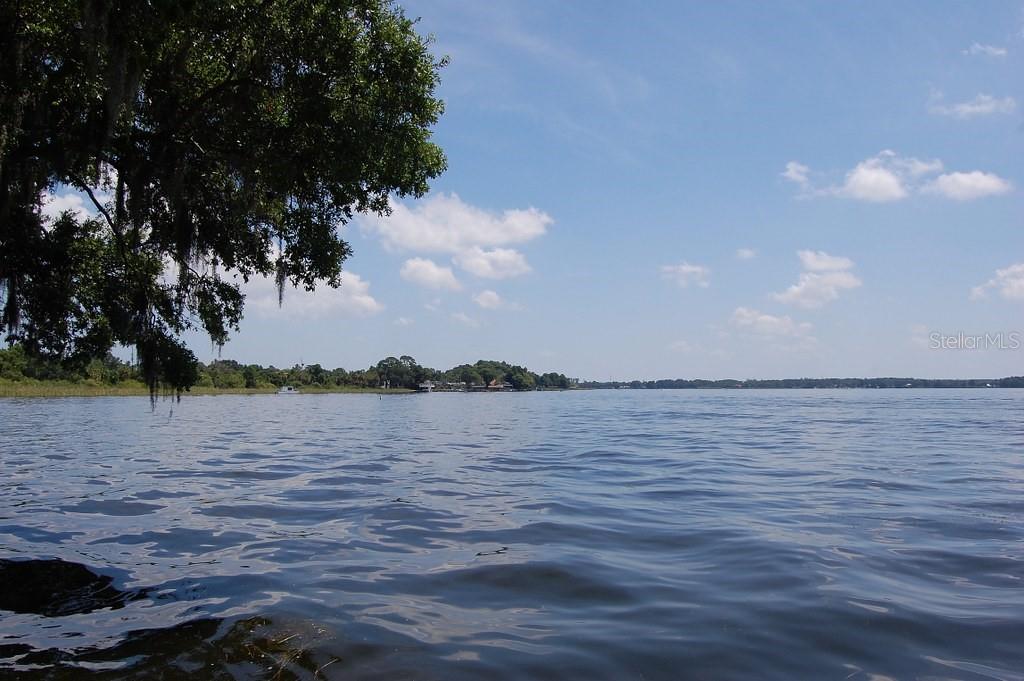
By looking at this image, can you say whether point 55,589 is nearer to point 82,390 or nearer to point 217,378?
point 82,390

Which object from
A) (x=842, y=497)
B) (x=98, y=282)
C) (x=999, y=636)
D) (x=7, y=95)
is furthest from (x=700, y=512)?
(x=7, y=95)

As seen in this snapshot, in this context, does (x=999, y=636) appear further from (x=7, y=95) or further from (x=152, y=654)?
(x=7, y=95)

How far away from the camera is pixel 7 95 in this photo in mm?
6824

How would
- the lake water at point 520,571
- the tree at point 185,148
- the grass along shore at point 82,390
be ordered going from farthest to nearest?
the grass along shore at point 82,390 < the tree at point 185,148 < the lake water at point 520,571

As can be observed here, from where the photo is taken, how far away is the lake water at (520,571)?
5.72m

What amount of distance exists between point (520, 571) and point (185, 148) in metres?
6.56

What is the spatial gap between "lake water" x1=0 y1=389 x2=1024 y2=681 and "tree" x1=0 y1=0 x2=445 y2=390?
335 centimetres

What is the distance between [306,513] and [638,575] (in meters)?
6.74

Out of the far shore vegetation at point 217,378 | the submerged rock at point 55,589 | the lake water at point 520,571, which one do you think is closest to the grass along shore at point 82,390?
the far shore vegetation at point 217,378

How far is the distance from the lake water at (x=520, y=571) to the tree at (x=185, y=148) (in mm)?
3350

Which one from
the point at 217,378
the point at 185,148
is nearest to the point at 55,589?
the point at 185,148

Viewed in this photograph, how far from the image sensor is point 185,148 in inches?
321

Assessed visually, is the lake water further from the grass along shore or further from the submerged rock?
the grass along shore

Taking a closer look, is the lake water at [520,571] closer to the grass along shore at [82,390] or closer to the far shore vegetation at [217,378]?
the far shore vegetation at [217,378]
